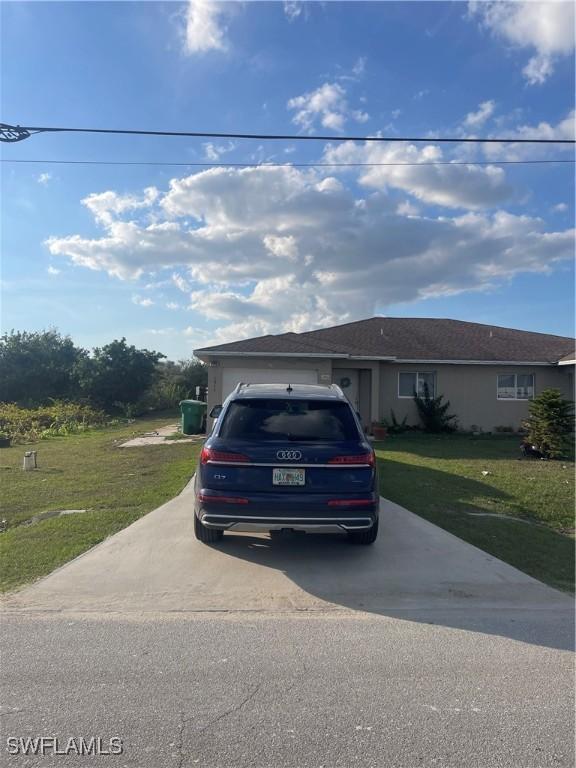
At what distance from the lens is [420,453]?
1494cm

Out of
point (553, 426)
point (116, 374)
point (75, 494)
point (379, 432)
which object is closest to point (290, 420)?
point (75, 494)

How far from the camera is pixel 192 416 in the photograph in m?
19.7

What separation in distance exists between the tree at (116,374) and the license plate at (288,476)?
1162 inches

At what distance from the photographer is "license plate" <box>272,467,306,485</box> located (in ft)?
17.7

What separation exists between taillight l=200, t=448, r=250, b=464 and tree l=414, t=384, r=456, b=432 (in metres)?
15.3

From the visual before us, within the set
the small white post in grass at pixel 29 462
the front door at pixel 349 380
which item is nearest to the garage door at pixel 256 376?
the front door at pixel 349 380

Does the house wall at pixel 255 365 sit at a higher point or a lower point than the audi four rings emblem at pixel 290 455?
higher

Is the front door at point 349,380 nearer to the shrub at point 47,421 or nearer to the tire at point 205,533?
the shrub at point 47,421

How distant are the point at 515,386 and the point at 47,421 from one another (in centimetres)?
2019

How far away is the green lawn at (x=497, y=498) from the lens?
20.8 feet

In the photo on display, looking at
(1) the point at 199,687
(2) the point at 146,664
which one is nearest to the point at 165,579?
(2) the point at 146,664

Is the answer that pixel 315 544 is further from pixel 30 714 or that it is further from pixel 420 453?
pixel 420 453

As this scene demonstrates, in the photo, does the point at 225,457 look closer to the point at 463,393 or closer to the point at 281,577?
the point at 281,577

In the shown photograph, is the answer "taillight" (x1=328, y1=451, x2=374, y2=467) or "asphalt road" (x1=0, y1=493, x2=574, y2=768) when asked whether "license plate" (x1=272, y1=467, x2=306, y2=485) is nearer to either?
"taillight" (x1=328, y1=451, x2=374, y2=467)
